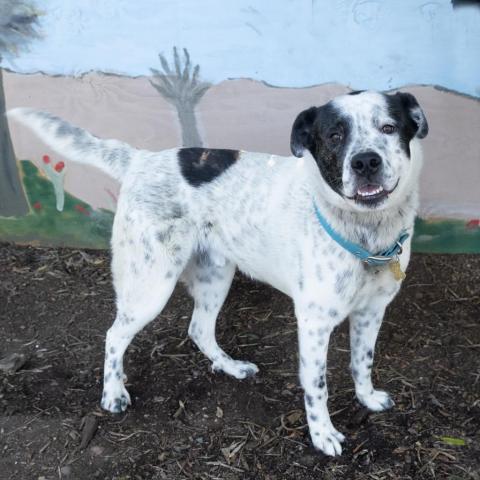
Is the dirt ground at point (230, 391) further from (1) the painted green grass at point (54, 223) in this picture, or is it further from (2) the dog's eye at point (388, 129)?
(2) the dog's eye at point (388, 129)

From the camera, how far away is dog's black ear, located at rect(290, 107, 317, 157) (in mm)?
2938

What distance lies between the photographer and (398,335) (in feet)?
13.3

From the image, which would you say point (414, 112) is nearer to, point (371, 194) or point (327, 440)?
point (371, 194)

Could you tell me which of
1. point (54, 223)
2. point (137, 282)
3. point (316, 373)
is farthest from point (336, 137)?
point (54, 223)

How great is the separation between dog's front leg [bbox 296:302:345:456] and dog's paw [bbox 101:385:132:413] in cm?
95

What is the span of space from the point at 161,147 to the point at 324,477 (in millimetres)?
2346

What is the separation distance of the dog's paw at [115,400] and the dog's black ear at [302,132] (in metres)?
1.56

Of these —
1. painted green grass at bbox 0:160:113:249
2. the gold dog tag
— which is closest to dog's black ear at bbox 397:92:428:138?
the gold dog tag

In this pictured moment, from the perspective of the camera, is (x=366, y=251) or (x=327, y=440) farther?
(x=327, y=440)

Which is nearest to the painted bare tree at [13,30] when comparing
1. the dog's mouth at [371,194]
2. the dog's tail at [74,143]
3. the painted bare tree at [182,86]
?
the painted bare tree at [182,86]

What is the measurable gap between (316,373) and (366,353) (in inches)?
14.8

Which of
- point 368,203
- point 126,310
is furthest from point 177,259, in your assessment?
point 368,203

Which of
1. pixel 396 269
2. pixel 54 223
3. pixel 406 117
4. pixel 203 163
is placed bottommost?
pixel 54 223

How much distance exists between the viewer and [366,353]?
3402 mm
